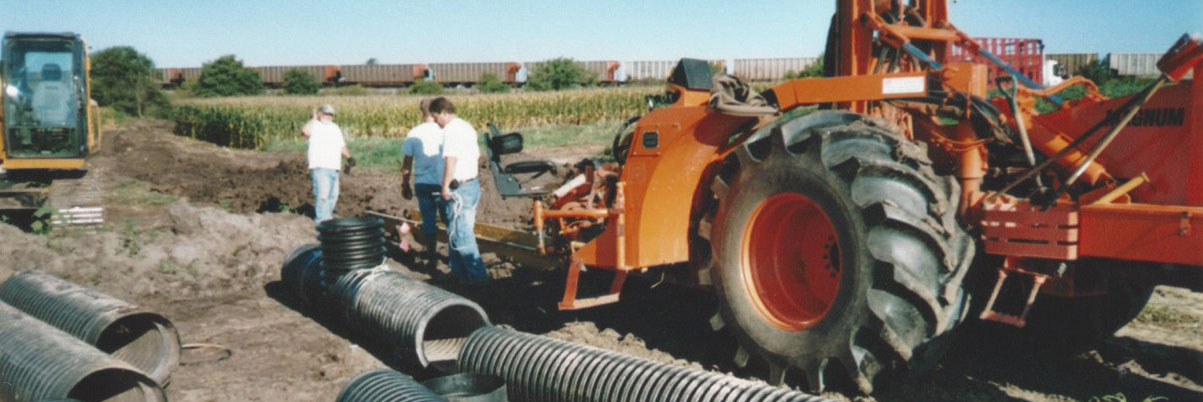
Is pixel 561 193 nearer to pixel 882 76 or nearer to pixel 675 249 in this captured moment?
pixel 675 249

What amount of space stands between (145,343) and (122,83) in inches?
1401

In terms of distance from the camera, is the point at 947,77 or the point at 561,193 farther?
the point at 561,193

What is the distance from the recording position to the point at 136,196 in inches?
632

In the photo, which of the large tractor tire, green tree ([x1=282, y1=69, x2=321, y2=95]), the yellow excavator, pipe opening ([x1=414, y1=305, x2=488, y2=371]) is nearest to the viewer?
the large tractor tire

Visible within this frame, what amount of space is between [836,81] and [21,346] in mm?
4963

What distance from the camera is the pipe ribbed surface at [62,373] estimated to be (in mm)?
4848

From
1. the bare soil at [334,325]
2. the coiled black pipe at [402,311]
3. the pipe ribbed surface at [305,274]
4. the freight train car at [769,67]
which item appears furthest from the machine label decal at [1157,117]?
the freight train car at [769,67]

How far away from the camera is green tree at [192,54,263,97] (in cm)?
5228

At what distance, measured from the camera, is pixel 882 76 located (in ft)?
17.2

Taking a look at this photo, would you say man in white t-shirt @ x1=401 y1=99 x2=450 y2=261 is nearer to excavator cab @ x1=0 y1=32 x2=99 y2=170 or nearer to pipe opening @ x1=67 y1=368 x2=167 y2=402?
pipe opening @ x1=67 y1=368 x2=167 y2=402


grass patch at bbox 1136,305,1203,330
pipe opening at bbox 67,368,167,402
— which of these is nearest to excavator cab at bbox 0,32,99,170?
pipe opening at bbox 67,368,167,402

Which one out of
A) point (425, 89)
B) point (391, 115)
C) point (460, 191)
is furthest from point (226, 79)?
point (460, 191)

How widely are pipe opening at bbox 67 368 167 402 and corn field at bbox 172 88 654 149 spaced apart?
22755mm

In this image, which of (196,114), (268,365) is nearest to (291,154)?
(196,114)
